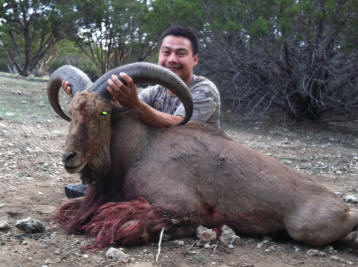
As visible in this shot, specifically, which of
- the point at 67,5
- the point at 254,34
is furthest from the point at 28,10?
the point at 254,34

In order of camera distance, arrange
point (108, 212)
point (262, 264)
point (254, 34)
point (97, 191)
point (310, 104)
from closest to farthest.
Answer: point (262, 264)
point (108, 212)
point (97, 191)
point (254, 34)
point (310, 104)

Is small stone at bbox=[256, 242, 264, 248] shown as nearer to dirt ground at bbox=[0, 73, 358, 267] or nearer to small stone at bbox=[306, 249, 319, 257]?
dirt ground at bbox=[0, 73, 358, 267]

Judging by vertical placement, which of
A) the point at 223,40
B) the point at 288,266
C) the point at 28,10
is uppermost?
the point at 28,10

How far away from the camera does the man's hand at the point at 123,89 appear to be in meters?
3.07

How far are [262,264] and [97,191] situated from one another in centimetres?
142

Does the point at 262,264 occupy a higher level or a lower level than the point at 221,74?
lower

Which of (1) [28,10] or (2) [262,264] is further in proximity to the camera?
(1) [28,10]

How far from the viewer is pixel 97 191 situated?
11.0 ft

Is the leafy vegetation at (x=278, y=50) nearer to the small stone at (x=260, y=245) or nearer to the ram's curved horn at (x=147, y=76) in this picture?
the ram's curved horn at (x=147, y=76)

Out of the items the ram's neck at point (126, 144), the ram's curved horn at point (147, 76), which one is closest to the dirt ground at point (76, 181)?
the ram's neck at point (126, 144)

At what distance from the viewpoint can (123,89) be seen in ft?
10.2

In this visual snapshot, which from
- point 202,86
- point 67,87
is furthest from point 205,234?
point 67,87

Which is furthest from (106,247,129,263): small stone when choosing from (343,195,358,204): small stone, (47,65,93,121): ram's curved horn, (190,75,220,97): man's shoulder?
(343,195,358,204): small stone

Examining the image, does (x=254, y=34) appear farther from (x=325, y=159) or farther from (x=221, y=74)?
(x=325, y=159)
